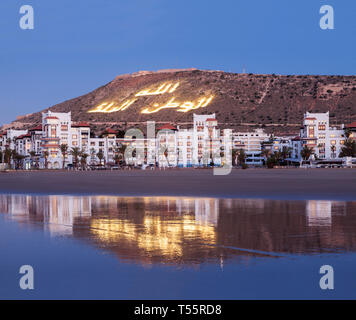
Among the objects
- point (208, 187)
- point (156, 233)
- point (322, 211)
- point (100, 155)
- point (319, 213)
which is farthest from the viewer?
point (100, 155)

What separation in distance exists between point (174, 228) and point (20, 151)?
6688 inches

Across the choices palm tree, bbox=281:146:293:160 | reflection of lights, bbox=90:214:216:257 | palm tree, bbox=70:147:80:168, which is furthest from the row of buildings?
reflection of lights, bbox=90:214:216:257

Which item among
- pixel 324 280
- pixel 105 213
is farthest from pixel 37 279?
pixel 105 213

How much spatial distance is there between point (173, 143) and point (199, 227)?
147996mm

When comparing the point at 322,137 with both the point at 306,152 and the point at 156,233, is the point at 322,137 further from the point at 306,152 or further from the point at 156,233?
the point at 156,233

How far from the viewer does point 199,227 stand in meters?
14.7

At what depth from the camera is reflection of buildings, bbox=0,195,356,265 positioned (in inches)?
431

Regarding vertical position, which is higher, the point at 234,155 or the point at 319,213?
the point at 234,155

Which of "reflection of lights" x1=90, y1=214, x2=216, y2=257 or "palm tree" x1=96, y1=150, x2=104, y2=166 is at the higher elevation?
"palm tree" x1=96, y1=150, x2=104, y2=166

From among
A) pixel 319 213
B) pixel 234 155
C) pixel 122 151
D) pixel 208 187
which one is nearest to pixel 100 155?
pixel 122 151

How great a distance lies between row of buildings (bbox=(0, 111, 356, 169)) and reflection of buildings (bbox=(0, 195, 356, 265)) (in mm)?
132301

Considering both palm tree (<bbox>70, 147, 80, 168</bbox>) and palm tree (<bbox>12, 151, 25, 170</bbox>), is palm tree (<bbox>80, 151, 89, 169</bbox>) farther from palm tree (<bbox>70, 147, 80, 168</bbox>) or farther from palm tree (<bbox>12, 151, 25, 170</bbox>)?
palm tree (<bbox>12, 151, 25, 170</bbox>)

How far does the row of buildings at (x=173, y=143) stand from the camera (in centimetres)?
15388
